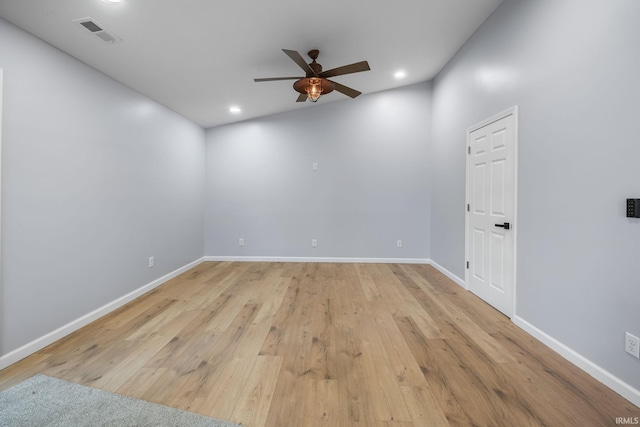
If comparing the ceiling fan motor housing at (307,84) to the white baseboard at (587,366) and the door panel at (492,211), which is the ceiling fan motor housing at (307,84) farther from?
the white baseboard at (587,366)

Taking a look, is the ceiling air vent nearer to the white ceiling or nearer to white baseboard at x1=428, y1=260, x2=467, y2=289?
the white ceiling

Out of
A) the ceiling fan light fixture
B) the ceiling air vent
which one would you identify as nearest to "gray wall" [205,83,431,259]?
the ceiling fan light fixture

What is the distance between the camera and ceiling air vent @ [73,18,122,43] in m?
1.93

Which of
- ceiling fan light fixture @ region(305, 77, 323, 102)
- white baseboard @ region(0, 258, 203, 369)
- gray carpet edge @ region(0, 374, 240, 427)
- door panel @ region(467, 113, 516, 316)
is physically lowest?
gray carpet edge @ region(0, 374, 240, 427)

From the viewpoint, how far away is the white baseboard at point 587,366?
151 centimetres

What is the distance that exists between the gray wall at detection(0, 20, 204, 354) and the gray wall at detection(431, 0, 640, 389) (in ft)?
13.4

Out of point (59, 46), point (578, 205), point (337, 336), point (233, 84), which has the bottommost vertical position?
point (337, 336)

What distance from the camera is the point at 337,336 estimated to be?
224cm

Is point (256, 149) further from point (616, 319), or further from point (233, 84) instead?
point (616, 319)

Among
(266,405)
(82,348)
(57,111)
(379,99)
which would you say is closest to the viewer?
(266,405)

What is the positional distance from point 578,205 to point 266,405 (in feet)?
8.12

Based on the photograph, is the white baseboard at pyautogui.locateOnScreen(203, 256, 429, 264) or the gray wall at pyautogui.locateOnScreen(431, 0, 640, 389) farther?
the white baseboard at pyautogui.locateOnScreen(203, 256, 429, 264)

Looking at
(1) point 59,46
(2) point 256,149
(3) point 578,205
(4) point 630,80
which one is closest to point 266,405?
(3) point 578,205

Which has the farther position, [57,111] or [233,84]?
[233,84]
